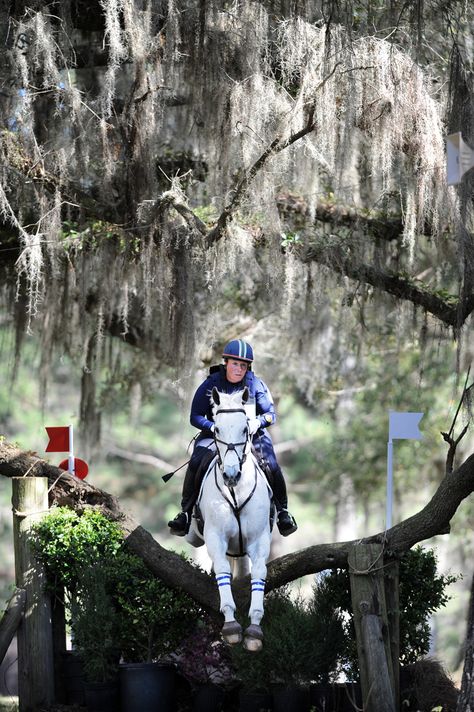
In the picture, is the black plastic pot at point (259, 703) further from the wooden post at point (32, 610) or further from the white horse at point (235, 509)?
the wooden post at point (32, 610)

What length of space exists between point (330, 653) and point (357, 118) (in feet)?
14.9

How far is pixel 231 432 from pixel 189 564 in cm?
178

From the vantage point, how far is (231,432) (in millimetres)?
6441

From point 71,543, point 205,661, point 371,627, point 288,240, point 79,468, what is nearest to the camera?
point 371,627

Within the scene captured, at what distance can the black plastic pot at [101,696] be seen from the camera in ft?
24.5

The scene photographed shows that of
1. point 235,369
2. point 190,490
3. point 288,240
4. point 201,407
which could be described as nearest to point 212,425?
point 201,407

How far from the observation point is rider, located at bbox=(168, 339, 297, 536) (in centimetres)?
718

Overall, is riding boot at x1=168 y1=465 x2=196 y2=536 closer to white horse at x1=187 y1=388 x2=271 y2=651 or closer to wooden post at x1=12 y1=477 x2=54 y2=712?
white horse at x1=187 y1=388 x2=271 y2=651

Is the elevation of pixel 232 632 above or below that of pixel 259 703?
above

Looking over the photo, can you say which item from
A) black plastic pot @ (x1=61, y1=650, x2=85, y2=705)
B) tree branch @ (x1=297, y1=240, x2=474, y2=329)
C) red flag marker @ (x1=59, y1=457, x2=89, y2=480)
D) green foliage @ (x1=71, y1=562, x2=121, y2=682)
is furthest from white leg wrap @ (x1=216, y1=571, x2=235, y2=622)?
tree branch @ (x1=297, y1=240, x2=474, y2=329)

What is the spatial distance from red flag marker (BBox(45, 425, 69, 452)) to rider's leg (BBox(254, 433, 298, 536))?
191 centimetres

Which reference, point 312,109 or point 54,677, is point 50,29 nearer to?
point 312,109

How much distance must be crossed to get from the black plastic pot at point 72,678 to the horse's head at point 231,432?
8.28 ft

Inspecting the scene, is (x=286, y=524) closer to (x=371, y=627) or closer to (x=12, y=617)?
(x=371, y=627)
